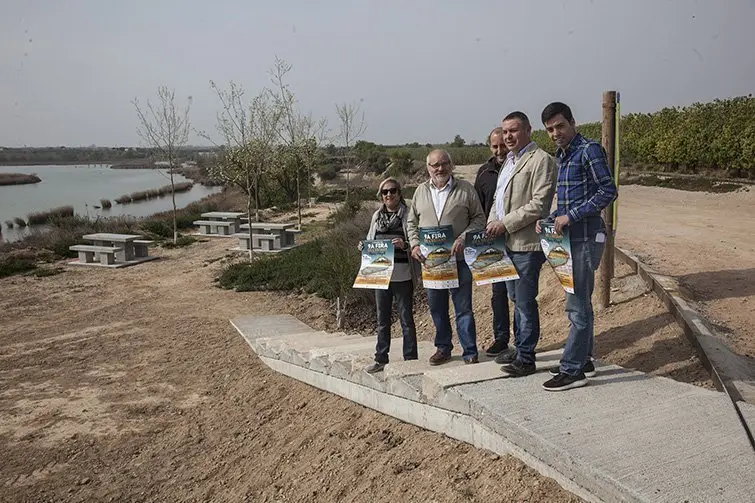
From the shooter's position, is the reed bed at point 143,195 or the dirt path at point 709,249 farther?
the reed bed at point 143,195

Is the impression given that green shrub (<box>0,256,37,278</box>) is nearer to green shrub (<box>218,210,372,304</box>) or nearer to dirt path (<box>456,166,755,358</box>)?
green shrub (<box>218,210,372,304</box>)

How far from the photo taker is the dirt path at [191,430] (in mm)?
3416

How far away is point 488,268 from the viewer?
3.94 m

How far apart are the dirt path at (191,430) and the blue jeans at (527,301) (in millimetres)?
732

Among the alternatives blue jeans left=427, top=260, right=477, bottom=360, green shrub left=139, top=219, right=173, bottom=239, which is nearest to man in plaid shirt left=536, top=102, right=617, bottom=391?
blue jeans left=427, top=260, right=477, bottom=360

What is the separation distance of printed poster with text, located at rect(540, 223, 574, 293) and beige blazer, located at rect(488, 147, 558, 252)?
152mm

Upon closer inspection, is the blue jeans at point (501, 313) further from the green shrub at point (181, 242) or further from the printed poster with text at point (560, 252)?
the green shrub at point (181, 242)

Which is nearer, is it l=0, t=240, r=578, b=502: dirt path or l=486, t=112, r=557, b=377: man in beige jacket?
l=0, t=240, r=578, b=502: dirt path

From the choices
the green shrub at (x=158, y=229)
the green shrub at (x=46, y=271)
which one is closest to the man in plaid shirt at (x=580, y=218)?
the green shrub at (x=46, y=271)

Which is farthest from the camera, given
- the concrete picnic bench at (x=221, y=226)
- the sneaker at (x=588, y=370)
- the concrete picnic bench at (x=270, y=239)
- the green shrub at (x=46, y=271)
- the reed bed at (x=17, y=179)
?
the reed bed at (x=17, y=179)

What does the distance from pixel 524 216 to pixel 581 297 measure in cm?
59

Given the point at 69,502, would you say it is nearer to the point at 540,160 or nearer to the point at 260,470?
the point at 260,470

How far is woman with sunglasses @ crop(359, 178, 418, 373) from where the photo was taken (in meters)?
4.40

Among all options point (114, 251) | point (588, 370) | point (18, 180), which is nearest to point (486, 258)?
point (588, 370)
